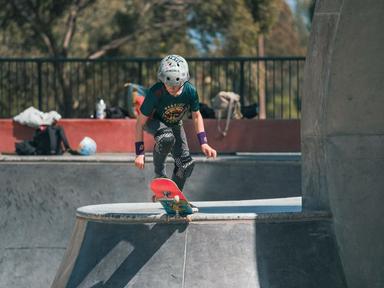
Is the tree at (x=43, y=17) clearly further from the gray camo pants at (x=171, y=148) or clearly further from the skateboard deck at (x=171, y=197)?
the skateboard deck at (x=171, y=197)

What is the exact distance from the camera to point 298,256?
922cm

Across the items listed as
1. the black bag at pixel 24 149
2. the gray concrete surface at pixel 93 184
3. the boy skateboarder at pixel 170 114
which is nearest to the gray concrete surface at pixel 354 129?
the boy skateboarder at pixel 170 114

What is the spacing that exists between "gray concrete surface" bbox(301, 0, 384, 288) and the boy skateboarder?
114cm

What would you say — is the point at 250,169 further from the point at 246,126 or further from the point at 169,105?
the point at 169,105

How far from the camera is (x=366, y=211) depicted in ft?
30.5

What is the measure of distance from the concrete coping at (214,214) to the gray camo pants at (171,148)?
1.40 ft

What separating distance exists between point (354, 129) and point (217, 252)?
1.67 metres

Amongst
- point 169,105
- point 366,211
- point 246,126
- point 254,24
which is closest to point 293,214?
point 366,211

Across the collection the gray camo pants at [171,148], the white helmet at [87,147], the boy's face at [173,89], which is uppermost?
the boy's face at [173,89]

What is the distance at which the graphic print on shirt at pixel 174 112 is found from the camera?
9888 millimetres

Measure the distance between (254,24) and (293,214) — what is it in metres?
24.2

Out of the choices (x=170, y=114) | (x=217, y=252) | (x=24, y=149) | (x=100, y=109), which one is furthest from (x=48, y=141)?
(x=217, y=252)

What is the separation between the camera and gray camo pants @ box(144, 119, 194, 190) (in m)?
9.95

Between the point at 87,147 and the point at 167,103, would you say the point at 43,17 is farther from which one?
the point at 167,103
